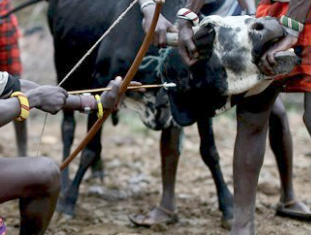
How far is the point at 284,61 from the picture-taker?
3500mm

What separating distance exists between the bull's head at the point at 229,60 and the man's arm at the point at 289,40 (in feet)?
0.09

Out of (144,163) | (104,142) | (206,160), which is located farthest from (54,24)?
(104,142)

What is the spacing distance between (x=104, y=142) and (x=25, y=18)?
355 cm

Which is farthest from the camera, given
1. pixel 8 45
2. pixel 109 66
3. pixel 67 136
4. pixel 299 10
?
pixel 8 45

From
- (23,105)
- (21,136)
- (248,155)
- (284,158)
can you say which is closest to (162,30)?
(248,155)

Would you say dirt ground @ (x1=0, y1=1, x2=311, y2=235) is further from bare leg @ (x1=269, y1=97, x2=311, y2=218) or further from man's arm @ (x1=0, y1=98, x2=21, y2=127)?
man's arm @ (x1=0, y1=98, x2=21, y2=127)

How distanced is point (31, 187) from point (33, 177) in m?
0.05

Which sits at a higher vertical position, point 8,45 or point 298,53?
point 298,53

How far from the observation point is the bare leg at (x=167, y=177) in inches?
188

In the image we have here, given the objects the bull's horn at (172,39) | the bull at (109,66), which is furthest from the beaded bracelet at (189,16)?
the bull at (109,66)

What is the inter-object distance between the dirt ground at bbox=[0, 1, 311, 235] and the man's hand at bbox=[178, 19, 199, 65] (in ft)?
4.12

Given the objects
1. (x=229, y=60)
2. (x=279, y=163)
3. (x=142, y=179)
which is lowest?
(x=142, y=179)

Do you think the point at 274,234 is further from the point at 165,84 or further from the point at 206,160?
the point at 165,84

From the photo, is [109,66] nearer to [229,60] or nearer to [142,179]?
[229,60]
